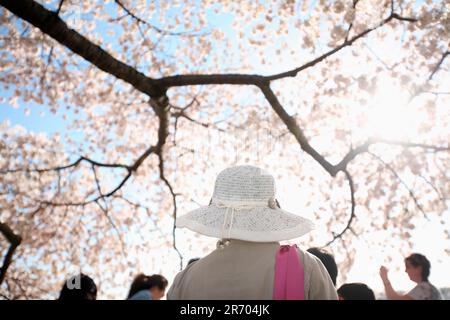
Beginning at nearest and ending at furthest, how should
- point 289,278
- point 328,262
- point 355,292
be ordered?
point 289,278 < point 328,262 < point 355,292

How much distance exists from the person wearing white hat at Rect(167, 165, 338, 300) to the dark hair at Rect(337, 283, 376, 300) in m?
1.65

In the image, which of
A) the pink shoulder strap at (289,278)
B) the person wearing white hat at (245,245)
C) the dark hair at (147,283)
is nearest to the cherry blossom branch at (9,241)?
the dark hair at (147,283)

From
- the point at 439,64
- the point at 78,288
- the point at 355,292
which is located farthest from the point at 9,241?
the point at 439,64

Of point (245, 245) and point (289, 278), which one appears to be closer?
point (289, 278)

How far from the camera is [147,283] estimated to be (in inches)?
156

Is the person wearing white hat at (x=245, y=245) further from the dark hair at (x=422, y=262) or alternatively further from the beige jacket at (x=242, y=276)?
the dark hair at (x=422, y=262)

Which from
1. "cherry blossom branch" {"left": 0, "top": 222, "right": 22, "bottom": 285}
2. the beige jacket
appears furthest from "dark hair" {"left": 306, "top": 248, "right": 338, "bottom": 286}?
"cherry blossom branch" {"left": 0, "top": 222, "right": 22, "bottom": 285}

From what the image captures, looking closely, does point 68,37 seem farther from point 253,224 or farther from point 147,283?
point 253,224

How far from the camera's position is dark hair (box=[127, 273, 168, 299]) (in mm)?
3947

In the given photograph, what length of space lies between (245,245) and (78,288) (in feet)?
6.17

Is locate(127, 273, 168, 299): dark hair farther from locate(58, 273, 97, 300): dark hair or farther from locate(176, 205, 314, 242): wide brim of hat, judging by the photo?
locate(176, 205, 314, 242): wide brim of hat

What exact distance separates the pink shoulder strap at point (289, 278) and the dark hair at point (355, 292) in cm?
184

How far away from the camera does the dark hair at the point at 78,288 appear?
2.97m
